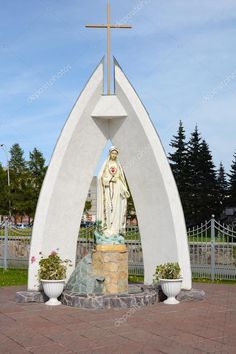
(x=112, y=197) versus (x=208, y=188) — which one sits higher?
(x=208, y=188)

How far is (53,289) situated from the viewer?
8.70m

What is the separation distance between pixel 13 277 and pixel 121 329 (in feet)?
26.5

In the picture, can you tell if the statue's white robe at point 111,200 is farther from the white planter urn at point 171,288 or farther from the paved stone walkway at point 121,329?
the paved stone walkway at point 121,329

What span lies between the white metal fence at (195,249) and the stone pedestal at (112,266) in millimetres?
4643

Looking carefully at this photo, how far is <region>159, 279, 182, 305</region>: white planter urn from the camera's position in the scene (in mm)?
8766

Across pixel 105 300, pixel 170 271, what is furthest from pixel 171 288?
pixel 105 300

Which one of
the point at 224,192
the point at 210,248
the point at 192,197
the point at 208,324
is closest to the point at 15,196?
the point at 192,197

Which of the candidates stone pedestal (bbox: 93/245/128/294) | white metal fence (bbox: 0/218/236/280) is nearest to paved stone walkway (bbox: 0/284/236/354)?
stone pedestal (bbox: 93/245/128/294)

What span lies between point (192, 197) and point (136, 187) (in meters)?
19.9

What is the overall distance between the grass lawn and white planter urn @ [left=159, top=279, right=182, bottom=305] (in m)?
5.16

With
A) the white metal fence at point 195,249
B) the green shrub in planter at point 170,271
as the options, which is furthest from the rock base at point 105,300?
the white metal fence at point 195,249

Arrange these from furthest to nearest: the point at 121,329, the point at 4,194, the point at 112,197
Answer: the point at 4,194 < the point at 112,197 < the point at 121,329

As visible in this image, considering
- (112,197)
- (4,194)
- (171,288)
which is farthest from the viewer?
(4,194)

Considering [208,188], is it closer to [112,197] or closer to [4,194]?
[4,194]
